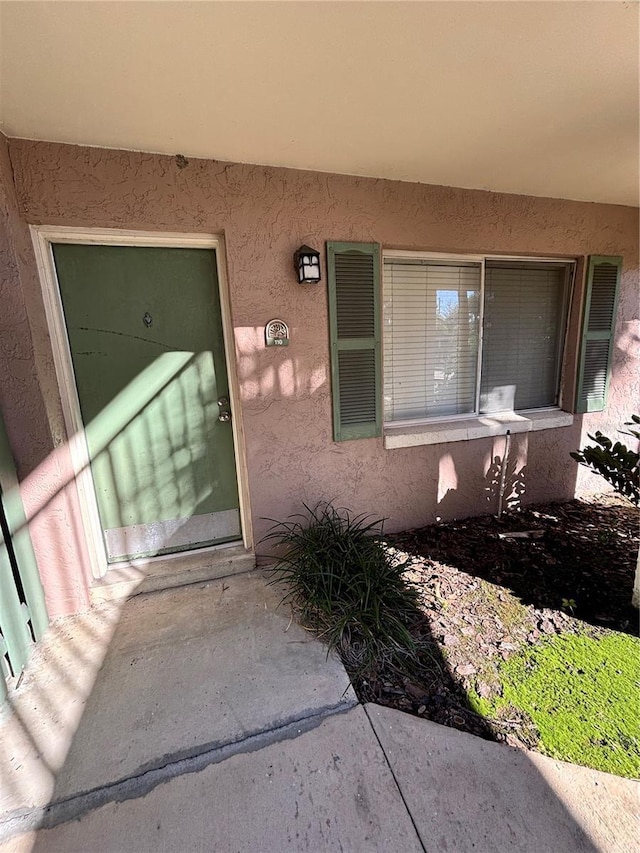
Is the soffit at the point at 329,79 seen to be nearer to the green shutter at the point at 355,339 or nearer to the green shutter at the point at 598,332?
the green shutter at the point at 355,339

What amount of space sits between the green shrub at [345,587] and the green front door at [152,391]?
1.87 feet

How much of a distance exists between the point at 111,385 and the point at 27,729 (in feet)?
5.49

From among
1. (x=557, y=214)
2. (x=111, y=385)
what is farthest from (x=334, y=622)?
(x=557, y=214)

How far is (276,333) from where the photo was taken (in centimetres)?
231

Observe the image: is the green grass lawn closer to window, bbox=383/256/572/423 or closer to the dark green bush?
the dark green bush

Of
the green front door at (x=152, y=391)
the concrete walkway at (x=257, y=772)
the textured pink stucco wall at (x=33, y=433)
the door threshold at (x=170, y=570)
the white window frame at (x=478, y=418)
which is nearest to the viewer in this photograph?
the concrete walkway at (x=257, y=772)

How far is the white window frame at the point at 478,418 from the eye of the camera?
2756 millimetres

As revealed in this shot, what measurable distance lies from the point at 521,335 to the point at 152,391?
9.87 ft

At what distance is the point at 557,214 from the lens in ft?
9.48

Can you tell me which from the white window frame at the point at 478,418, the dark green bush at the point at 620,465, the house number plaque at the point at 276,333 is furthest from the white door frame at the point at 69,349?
the dark green bush at the point at 620,465

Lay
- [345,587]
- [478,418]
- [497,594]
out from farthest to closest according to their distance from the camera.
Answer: [478,418] < [497,594] < [345,587]

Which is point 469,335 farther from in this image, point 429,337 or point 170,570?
point 170,570

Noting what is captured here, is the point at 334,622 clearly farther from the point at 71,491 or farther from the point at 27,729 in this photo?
the point at 71,491

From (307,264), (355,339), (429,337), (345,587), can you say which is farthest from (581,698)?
(307,264)
